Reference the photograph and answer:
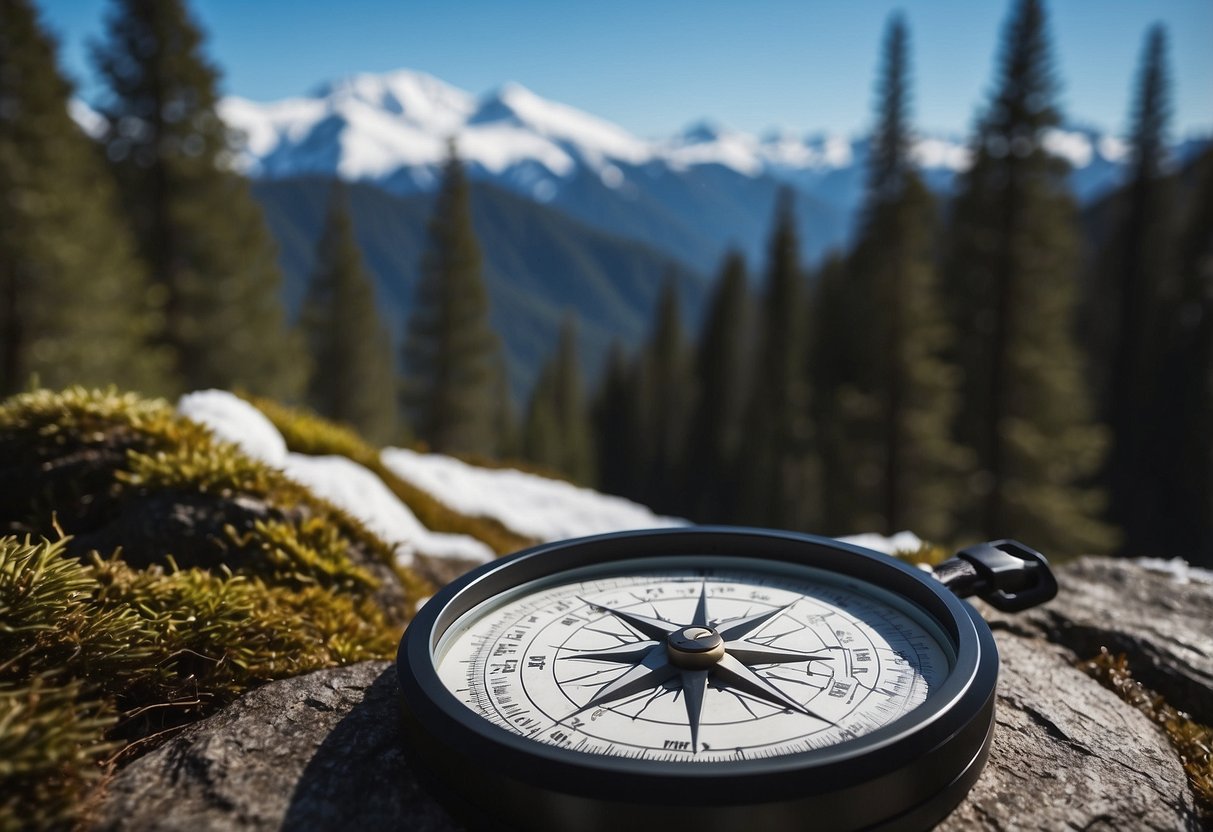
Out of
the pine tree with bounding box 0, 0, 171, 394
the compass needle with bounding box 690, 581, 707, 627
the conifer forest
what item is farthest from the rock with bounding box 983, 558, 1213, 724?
the pine tree with bounding box 0, 0, 171, 394

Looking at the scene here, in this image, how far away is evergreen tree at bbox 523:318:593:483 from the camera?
62.5 metres

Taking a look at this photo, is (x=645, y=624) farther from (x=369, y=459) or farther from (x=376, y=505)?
(x=369, y=459)

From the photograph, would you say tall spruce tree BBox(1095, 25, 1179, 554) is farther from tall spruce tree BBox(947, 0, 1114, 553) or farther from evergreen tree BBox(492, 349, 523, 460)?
evergreen tree BBox(492, 349, 523, 460)

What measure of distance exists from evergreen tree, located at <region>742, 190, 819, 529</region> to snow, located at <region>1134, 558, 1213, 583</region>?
42307mm

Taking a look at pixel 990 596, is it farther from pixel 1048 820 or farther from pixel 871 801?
pixel 871 801

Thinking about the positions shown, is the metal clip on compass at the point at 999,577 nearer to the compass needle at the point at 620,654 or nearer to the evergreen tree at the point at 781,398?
the compass needle at the point at 620,654

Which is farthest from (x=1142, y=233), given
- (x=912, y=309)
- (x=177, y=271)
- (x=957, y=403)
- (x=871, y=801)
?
(x=871, y=801)

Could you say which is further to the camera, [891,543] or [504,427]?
[504,427]

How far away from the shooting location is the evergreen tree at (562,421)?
205 ft

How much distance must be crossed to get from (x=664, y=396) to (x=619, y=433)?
5.06 metres

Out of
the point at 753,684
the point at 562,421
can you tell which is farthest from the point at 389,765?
the point at 562,421

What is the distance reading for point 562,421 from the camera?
70.4 metres

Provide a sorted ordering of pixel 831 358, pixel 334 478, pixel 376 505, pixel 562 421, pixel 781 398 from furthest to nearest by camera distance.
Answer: pixel 562 421 → pixel 781 398 → pixel 831 358 → pixel 376 505 → pixel 334 478

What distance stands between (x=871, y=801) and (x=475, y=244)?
3470cm
